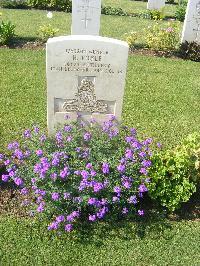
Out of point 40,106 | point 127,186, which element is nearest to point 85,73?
point 127,186

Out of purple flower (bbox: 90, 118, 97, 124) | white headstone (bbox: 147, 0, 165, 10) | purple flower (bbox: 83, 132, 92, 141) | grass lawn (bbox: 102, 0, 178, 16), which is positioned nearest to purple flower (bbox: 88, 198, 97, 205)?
purple flower (bbox: 83, 132, 92, 141)

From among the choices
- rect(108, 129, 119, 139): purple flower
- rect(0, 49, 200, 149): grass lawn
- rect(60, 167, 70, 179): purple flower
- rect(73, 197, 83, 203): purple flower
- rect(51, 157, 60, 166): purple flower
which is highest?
rect(108, 129, 119, 139): purple flower

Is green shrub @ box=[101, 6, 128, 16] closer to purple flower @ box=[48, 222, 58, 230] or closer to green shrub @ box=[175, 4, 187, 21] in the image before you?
green shrub @ box=[175, 4, 187, 21]

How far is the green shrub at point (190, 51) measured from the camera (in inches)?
435

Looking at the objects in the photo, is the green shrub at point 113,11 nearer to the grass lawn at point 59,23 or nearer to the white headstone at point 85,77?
the grass lawn at point 59,23

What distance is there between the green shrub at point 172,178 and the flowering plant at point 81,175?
0.15m

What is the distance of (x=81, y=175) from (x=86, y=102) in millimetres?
1206

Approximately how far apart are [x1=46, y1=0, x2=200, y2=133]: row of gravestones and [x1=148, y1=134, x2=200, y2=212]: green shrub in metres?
1.06

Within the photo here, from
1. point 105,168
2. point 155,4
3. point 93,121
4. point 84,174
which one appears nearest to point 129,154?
point 105,168

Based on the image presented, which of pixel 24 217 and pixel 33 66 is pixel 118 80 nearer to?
pixel 24 217

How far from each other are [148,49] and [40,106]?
4.90 meters

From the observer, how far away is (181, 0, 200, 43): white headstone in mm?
10854

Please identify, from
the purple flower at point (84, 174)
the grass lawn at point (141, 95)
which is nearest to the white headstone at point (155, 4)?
the grass lawn at point (141, 95)

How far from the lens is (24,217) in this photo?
508 centimetres
